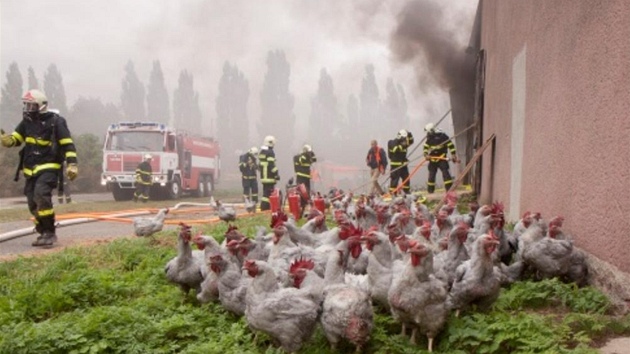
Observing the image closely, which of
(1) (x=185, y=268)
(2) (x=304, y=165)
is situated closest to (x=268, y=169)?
(2) (x=304, y=165)

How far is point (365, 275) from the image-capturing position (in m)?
5.23

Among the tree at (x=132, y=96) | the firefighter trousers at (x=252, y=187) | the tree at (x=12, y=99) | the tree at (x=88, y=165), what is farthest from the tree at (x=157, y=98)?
the firefighter trousers at (x=252, y=187)

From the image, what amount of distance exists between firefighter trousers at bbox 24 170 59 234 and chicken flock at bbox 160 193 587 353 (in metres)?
3.82

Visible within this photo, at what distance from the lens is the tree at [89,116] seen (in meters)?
65.2

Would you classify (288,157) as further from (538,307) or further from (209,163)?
(538,307)

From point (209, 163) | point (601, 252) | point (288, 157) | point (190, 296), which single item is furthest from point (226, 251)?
point (288, 157)

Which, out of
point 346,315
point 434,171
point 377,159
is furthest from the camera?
point 377,159

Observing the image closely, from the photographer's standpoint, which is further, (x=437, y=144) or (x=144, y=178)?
(x=144, y=178)

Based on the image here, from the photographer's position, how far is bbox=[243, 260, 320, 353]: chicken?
412cm

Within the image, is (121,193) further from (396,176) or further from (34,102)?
(34,102)

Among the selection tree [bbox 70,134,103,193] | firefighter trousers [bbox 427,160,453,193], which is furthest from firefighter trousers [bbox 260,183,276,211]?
tree [bbox 70,134,103,193]

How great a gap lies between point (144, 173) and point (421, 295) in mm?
18811

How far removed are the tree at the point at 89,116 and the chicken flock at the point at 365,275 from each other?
63543 millimetres

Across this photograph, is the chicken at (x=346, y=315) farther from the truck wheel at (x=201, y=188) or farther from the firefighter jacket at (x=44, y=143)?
the truck wheel at (x=201, y=188)
